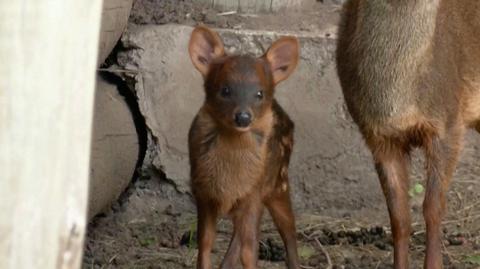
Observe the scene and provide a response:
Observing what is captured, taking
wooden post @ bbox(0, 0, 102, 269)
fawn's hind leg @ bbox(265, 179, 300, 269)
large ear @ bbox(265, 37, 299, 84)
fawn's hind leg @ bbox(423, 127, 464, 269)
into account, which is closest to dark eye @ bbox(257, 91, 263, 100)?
large ear @ bbox(265, 37, 299, 84)

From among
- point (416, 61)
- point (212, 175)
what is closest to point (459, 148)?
point (416, 61)

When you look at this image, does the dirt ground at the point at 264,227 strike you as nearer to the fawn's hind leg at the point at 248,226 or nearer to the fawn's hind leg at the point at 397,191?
the fawn's hind leg at the point at 397,191

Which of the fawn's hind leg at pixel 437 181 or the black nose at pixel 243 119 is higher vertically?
the black nose at pixel 243 119

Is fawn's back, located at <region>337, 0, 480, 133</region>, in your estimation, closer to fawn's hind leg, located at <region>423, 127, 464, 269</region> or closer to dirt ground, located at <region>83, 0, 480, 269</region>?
fawn's hind leg, located at <region>423, 127, 464, 269</region>

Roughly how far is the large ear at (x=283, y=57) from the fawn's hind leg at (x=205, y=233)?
75cm

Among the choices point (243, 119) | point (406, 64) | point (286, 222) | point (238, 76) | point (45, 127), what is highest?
point (45, 127)

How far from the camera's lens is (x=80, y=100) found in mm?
3344

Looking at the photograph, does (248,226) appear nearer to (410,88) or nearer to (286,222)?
(286,222)

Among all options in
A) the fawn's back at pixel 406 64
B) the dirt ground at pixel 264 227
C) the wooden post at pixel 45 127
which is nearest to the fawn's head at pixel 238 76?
the fawn's back at pixel 406 64

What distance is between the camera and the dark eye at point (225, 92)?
6074 mm

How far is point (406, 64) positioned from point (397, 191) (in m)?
0.72

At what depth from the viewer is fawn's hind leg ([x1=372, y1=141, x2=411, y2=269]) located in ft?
21.7

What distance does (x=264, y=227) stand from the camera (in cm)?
784

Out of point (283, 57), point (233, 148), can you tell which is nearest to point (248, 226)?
point (233, 148)
